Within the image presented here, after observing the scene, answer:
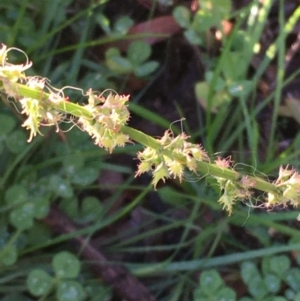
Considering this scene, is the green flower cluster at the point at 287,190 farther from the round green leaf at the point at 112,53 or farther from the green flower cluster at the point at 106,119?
the round green leaf at the point at 112,53

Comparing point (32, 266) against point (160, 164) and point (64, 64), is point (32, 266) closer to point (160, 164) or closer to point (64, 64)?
point (64, 64)

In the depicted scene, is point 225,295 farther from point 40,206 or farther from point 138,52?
point 138,52

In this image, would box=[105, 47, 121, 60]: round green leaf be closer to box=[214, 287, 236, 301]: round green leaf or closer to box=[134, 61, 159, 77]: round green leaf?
box=[134, 61, 159, 77]: round green leaf

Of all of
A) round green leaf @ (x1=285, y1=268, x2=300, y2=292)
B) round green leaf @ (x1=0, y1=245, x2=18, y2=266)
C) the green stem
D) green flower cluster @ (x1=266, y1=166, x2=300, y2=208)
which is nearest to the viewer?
the green stem

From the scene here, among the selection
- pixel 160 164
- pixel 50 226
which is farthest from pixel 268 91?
pixel 160 164

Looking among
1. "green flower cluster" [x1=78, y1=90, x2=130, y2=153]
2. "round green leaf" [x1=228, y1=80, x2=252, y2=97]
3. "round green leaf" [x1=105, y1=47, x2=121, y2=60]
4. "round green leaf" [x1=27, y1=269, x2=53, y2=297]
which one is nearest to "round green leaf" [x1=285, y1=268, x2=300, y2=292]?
"round green leaf" [x1=228, y1=80, x2=252, y2=97]

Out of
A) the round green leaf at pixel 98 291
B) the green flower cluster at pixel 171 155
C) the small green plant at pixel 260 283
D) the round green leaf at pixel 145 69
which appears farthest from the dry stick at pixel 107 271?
the green flower cluster at pixel 171 155
